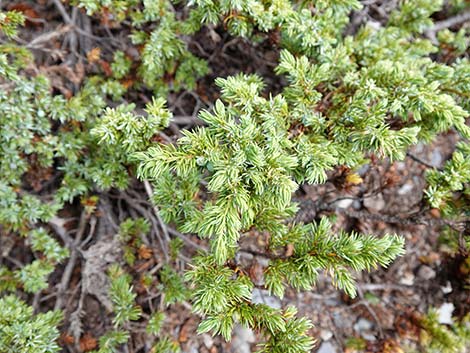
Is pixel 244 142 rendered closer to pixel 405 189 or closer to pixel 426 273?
pixel 405 189

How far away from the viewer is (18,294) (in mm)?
2656

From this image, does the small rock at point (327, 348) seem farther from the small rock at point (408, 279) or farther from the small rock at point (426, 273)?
the small rock at point (426, 273)

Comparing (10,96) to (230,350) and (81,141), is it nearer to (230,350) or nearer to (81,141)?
(81,141)

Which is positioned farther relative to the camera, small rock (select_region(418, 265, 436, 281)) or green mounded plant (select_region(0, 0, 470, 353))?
small rock (select_region(418, 265, 436, 281))

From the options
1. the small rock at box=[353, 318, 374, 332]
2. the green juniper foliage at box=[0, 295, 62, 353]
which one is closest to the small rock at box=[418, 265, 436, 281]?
the small rock at box=[353, 318, 374, 332]

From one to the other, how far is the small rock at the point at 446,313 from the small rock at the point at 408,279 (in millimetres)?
243

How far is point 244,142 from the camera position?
159 centimetres

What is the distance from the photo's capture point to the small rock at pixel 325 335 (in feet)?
9.13

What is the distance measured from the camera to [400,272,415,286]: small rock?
2973mm

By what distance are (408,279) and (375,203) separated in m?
0.58

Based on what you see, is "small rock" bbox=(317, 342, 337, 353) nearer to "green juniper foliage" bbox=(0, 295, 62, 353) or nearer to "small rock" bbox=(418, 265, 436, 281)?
"small rock" bbox=(418, 265, 436, 281)

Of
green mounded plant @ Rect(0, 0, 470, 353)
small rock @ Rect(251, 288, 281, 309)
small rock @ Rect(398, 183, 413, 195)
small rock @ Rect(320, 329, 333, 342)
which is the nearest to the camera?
green mounded plant @ Rect(0, 0, 470, 353)

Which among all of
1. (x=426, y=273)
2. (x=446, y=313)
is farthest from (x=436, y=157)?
(x=446, y=313)

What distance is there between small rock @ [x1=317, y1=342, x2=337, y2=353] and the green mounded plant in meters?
0.78
